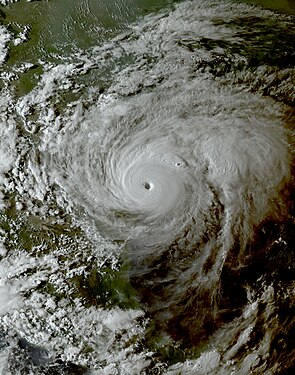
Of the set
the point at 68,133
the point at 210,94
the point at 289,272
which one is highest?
the point at 210,94

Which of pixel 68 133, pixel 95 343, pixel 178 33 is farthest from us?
pixel 178 33

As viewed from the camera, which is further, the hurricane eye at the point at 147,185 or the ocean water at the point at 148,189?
the hurricane eye at the point at 147,185

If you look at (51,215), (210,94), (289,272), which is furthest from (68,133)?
(289,272)

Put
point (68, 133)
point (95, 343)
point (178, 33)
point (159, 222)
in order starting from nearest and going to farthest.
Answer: point (95, 343), point (159, 222), point (68, 133), point (178, 33)

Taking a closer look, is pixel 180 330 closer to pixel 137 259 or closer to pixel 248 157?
pixel 137 259

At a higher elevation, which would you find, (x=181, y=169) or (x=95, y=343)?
(x=181, y=169)

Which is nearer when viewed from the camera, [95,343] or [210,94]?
[95,343]

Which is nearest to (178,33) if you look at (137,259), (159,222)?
(159,222)

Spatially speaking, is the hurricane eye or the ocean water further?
the hurricane eye
